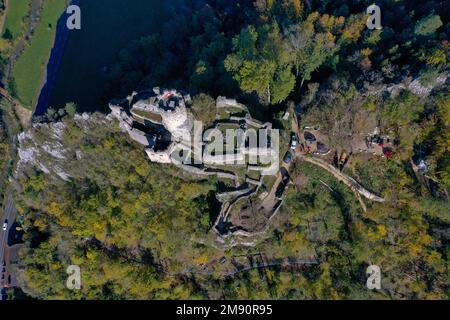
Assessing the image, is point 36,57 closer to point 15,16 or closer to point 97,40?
point 15,16

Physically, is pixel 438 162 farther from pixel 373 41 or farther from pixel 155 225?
pixel 155 225

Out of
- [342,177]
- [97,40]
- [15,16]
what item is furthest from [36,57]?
[342,177]

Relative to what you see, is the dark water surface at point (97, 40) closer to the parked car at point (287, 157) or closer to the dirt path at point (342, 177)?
the parked car at point (287, 157)

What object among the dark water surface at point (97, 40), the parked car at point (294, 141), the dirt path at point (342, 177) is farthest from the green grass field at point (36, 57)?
the dirt path at point (342, 177)

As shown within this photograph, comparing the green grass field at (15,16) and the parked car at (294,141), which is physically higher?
the green grass field at (15,16)

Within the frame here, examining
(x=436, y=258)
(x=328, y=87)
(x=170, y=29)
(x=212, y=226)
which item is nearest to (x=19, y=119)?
(x=170, y=29)

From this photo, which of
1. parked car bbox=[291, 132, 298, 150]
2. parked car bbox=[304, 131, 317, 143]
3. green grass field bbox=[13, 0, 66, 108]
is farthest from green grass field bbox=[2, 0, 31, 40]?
parked car bbox=[304, 131, 317, 143]

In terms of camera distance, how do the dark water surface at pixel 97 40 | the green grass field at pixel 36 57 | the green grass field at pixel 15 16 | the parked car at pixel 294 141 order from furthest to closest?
the green grass field at pixel 15 16 < the green grass field at pixel 36 57 < the dark water surface at pixel 97 40 < the parked car at pixel 294 141
